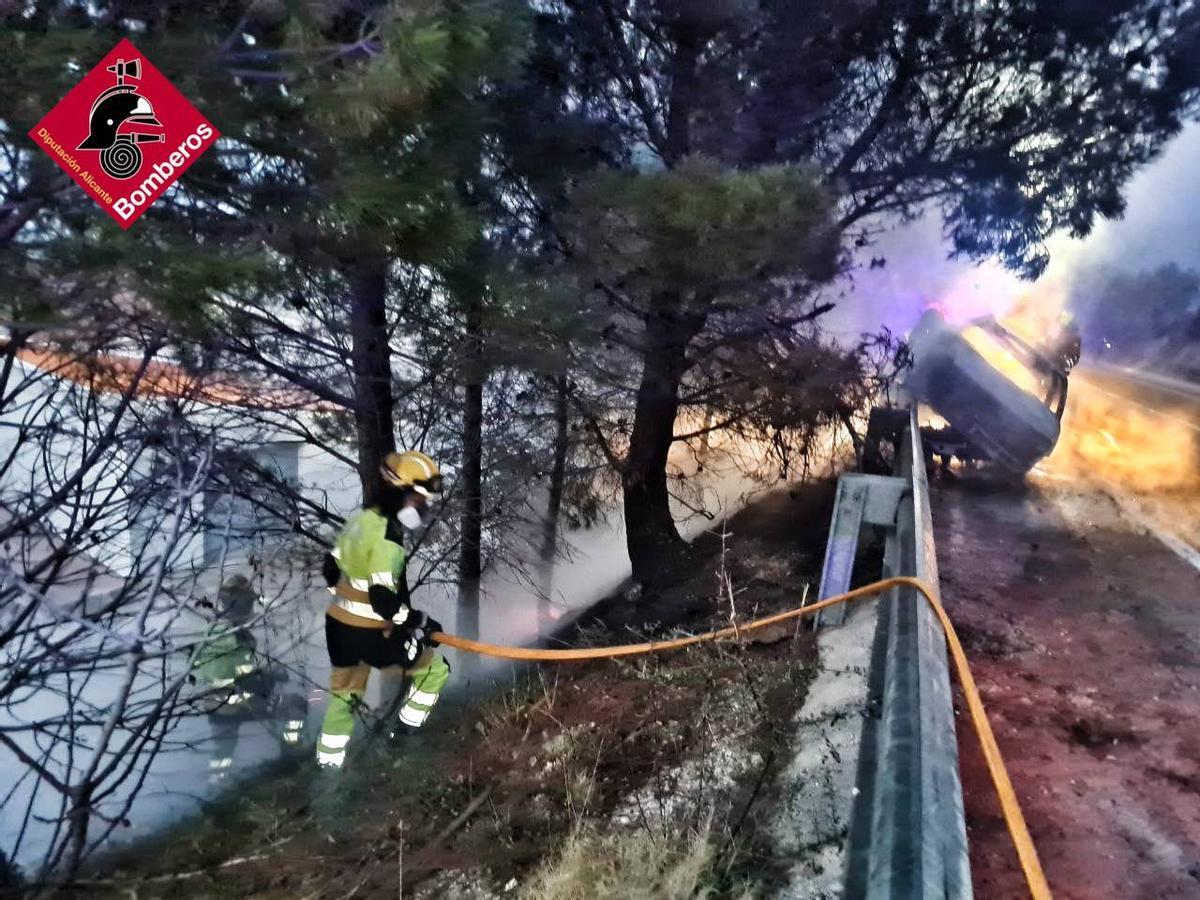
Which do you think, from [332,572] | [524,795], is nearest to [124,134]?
[332,572]

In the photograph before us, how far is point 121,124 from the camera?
3.20 m

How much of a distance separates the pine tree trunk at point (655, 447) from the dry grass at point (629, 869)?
18.4ft

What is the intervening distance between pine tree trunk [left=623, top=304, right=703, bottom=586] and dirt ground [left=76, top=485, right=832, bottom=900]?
3.86m

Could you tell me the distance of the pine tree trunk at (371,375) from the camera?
19.7 feet

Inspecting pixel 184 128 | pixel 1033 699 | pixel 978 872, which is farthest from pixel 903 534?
pixel 184 128

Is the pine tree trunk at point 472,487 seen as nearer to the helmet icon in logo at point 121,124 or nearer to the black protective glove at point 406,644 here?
the black protective glove at point 406,644

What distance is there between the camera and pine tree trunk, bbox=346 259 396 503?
237 inches

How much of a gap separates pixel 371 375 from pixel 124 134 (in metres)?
3.18

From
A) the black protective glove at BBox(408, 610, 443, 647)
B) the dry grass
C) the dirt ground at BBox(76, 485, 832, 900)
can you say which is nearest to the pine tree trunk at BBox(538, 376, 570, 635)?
the black protective glove at BBox(408, 610, 443, 647)

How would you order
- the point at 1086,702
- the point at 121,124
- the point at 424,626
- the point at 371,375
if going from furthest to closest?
the point at 371,375 → the point at 424,626 → the point at 1086,702 → the point at 121,124

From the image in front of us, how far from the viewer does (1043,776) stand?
9.85 ft

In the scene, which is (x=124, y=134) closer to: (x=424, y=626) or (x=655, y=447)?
(x=424, y=626)

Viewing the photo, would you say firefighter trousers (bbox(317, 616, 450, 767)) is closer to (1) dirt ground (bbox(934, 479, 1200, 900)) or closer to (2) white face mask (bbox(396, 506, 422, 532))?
(2) white face mask (bbox(396, 506, 422, 532))

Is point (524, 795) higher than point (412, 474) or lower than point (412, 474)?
lower
